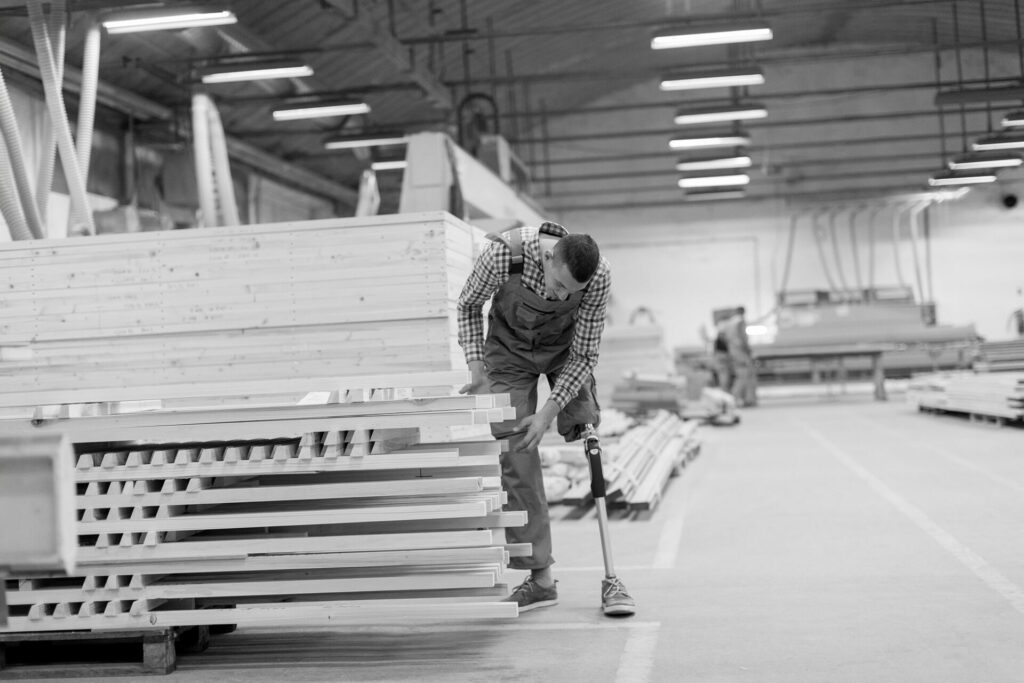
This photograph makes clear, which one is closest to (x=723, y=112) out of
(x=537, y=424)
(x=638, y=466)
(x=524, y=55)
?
(x=524, y=55)

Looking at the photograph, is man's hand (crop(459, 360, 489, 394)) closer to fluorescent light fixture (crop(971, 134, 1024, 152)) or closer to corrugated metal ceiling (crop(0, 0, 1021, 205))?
corrugated metal ceiling (crop(0, 0, 1021, 205))

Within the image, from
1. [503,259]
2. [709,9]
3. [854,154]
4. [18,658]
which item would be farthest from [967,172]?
[18,658]

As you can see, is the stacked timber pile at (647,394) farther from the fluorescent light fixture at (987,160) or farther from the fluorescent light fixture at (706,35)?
the fluorescent light fixture at (987,160)

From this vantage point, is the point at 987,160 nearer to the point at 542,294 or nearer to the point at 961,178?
the point at 961,178

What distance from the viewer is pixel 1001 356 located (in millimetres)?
15891

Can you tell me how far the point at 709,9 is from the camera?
64.5ft

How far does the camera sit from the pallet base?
3.83 metres

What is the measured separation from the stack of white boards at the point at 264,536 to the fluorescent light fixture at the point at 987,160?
65.1ft

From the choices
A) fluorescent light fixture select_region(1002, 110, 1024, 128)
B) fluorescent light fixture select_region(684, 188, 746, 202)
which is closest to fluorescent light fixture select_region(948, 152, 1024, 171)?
fluorescent light fixture select_region(1002, 110, 1024, 128)

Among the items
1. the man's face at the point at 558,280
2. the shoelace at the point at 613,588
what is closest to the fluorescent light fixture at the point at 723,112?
the man's face at the point at 558,280

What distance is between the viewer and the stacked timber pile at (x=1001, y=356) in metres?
15.5

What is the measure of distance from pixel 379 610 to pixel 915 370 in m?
25.1

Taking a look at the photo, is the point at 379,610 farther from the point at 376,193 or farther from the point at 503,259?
the point at 376,193

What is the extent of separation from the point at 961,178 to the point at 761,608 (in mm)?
21264
